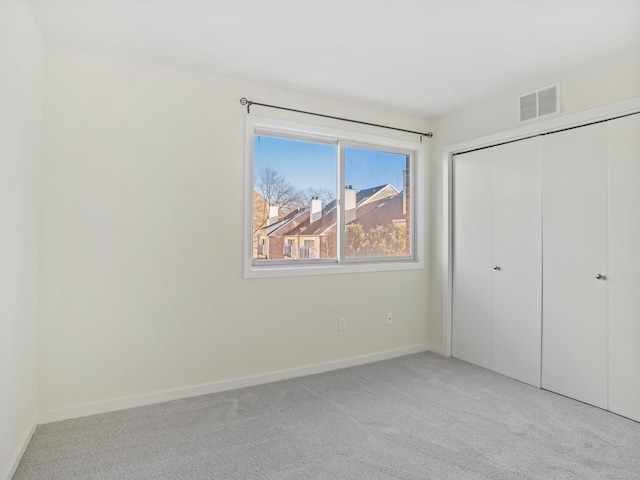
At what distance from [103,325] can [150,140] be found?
1316 millimetres

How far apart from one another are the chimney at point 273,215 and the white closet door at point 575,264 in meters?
2.18

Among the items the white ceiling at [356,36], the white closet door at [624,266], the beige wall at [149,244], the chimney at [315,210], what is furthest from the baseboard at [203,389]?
the white ceiling at [356,36]

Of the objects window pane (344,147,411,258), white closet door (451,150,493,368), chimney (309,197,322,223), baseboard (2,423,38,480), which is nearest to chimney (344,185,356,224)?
window pane (344,147,411,258)

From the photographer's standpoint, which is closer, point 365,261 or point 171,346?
point 171,346

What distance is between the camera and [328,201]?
3.58m

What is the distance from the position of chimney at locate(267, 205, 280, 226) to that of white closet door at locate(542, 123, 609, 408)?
218 centimetres

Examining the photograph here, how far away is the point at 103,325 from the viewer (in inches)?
101

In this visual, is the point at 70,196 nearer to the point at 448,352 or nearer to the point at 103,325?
the point at 103,325

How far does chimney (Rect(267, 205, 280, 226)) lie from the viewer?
129 inches

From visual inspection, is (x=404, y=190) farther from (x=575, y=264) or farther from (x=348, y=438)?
(x=348, y=438)

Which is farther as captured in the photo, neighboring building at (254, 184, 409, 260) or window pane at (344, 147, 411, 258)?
window pane at (344, 147, 411, 258)

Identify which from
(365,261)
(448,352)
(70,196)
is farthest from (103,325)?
(448,352)

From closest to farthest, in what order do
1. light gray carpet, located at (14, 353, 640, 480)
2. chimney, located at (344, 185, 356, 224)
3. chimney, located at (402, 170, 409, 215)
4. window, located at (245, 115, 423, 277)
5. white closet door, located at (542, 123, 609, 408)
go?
light gray carpet, located at (14, 353, 640, 480) < white closet door, located at (542, 123, 609, 408) < window, located at (245, 115, 423, 277) < chimney, located at (344, 185, 356, 224) < chimney, located at (402, 170, 409, 215)

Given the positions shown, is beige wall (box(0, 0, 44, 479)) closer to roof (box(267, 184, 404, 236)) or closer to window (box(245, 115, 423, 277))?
window (box(245, 115, 423, 277))
